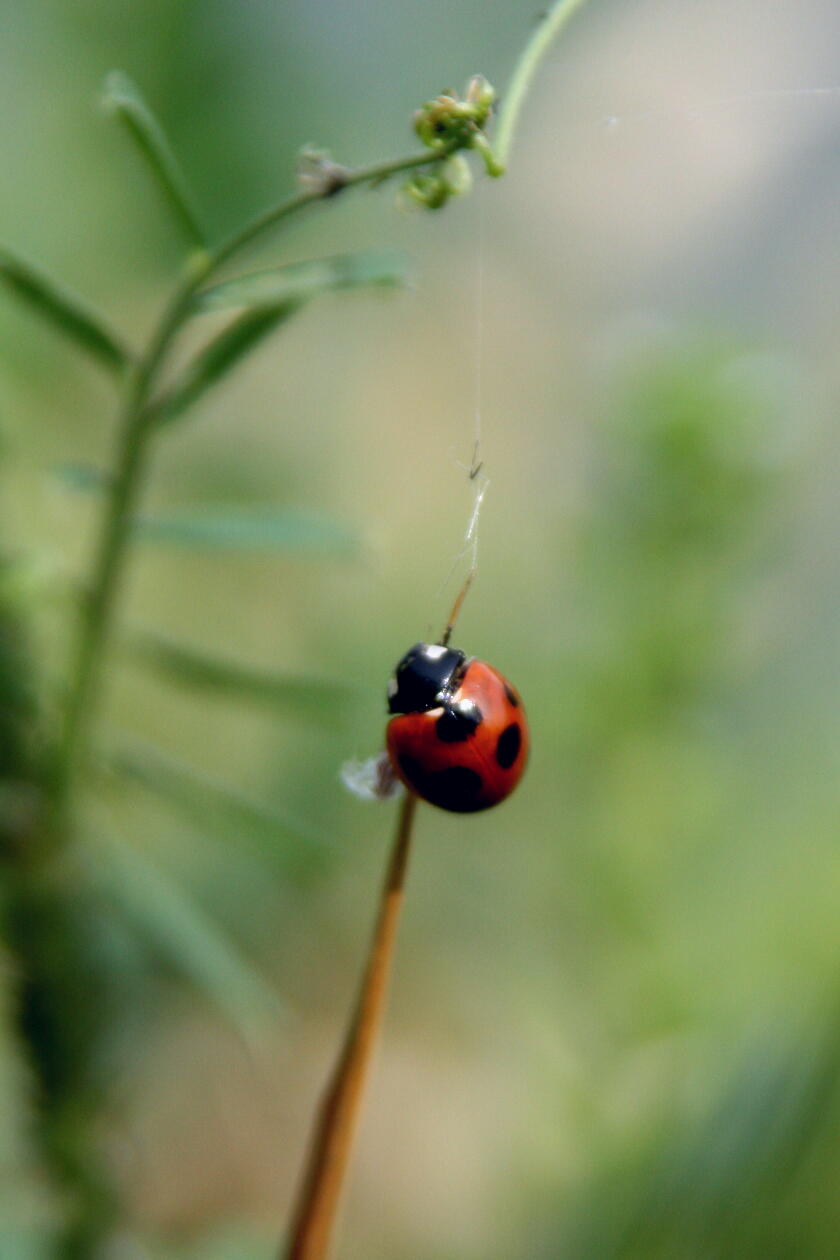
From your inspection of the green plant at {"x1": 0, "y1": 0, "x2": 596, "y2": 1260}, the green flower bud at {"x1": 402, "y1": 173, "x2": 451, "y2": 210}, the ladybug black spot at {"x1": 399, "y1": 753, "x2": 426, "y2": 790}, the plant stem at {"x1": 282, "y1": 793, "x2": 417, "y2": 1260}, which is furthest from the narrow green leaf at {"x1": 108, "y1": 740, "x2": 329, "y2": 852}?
the green flower bud at {"x1": 402, "y1": 173, "x2": 451, "y2": 210}

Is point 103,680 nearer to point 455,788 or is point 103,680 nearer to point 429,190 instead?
point 455,788

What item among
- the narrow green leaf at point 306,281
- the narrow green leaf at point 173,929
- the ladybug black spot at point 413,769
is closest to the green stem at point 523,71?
the narrow green leaf at point 306,281

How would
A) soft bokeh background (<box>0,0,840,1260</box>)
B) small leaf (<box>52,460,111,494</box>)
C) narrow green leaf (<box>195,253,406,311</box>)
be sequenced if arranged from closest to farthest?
narrow green leaf (<box>195,253,406,311</box>), small leaf (<box>52,460,111,494</box>), soft bokeh background (<box>0,0,840,1260</box>)

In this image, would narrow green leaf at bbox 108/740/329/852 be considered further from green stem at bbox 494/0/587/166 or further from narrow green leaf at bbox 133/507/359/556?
green stem at bbox 494/0/587/166

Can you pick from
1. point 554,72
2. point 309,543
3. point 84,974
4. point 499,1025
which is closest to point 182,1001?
point 499,1025

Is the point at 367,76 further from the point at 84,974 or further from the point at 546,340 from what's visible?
the point at 84,974
